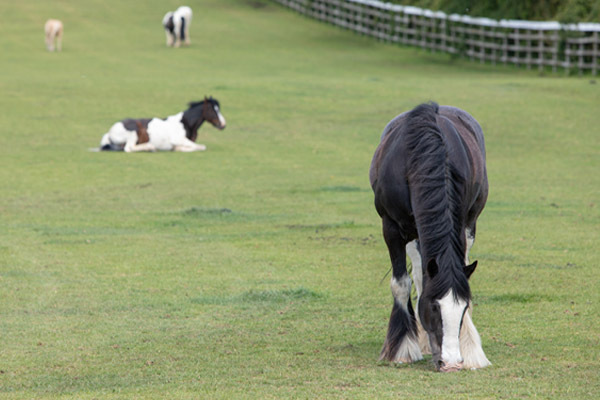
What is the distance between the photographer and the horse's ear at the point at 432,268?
527 cm

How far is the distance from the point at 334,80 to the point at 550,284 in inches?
827

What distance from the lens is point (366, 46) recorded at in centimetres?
4034

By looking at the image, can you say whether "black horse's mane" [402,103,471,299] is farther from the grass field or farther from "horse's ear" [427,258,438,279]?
the grass field

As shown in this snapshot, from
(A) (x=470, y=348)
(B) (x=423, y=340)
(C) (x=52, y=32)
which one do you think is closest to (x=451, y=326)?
(A) (x=470, y=348)

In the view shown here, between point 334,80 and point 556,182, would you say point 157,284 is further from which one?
point 334,80

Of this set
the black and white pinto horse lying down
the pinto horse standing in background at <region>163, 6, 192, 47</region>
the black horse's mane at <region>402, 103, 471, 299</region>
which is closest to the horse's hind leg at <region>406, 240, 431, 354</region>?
the black horse's mane at <region>402, 103, 471, 299</region>

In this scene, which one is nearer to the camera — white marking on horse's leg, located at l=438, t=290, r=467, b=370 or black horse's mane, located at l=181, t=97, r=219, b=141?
white marking on horse's leg, located at l=438, t=290, r=467, b=370

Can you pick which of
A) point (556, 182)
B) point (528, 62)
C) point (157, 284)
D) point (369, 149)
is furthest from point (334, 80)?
point (157, 284)

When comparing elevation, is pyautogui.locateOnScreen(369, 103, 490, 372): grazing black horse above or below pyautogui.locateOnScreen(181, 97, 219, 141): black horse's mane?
above

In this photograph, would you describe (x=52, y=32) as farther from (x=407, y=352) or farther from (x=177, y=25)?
(x=407, y=352)

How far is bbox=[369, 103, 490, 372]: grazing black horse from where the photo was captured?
5289 millimetres

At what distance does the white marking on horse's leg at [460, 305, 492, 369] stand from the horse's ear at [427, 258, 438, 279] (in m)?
0.57

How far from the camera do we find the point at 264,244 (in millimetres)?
10523

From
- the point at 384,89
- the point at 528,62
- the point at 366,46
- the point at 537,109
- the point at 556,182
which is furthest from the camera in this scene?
the point at 366,46
